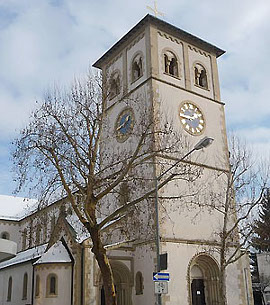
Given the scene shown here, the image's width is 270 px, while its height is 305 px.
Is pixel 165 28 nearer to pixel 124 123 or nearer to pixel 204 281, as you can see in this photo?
pixel 124 123

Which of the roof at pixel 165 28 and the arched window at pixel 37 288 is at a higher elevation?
the roof at pixel 165 28

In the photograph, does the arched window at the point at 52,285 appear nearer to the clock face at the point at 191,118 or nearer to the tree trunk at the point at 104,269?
the tree trunk at the point at 104,269

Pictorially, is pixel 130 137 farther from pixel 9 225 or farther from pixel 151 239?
pixel 9 225

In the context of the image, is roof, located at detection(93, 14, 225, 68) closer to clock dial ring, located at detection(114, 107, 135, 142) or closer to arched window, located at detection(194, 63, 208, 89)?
arched window, located at detection(194, 63, 208, 89)

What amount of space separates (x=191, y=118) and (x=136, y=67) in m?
5.77

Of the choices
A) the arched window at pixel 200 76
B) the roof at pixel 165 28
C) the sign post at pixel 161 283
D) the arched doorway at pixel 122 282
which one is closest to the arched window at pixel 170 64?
the arched window at pixel 200 76

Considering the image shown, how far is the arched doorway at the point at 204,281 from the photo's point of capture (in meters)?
25.9

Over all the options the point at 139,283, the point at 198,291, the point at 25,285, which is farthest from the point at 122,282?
the point at 25,285

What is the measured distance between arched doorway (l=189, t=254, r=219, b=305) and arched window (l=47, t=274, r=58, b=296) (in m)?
8.06

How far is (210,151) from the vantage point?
1154 inches

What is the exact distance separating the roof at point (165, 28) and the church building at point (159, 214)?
0.08m

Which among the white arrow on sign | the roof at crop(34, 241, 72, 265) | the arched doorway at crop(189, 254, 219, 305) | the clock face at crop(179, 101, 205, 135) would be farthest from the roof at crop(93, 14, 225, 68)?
the white arrow on sign

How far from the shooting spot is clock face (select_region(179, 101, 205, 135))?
2916cm

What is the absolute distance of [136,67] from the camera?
31516mm
